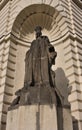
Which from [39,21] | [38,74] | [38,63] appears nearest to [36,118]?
[38,74]

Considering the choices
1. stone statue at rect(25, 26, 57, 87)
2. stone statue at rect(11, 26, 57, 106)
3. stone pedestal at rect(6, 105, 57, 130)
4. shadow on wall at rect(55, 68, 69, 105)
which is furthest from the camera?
shadow on wall at rect(55, 68, 69, 105)

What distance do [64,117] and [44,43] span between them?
291 cm

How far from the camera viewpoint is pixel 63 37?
10.4m

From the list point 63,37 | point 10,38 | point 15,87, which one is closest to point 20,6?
point 10,38

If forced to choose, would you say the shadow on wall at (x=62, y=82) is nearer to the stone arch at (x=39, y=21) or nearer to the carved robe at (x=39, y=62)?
the stone arch at (x=39, y=21)

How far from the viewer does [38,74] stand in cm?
658

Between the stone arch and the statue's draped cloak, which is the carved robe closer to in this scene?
the statue's draped cloak

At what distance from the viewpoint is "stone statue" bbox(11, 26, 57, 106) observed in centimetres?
576

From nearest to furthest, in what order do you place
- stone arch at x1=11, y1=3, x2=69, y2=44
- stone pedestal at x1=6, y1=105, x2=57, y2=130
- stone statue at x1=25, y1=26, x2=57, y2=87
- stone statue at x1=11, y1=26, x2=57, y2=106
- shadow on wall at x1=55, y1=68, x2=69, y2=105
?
1. stone pedestal at x1=6, y1=105, x2=57, y2=130
2. stone statue at x1=11, y1=26, x2=57, y2=106
3. stone statue at x1=25, y1=26, x2=57, y2=87
4. shadow on wall at x1=55, y1=68, x2=69, y2=105
5. stone arch at x1=11, y1=3, x2=69, y2=44

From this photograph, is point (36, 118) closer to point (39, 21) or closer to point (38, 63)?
point (38, 63)

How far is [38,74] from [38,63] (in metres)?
0.46

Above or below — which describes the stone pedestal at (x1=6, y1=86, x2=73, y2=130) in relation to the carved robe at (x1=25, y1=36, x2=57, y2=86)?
below

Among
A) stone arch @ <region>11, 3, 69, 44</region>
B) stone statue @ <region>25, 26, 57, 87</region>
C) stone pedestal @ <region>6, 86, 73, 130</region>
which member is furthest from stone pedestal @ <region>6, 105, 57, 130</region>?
stone arch @ <region>11, 3, 69, 44</region>

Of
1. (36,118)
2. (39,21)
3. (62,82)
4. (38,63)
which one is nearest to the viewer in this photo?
(36,118)
